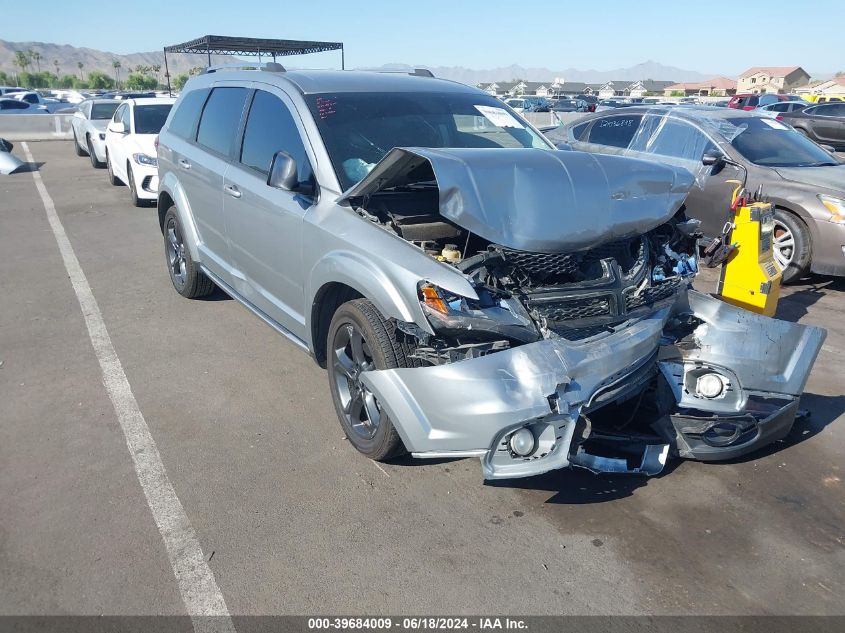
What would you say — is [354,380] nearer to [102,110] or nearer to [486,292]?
[486,292]

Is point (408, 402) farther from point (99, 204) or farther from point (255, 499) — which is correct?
point (99, 204)

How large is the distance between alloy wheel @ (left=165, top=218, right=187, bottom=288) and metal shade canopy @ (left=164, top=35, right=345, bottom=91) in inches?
523

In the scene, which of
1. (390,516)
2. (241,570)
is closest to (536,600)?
(390,516)

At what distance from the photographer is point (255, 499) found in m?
3.36

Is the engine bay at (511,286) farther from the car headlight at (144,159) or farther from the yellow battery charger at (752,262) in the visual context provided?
the car headlight at (144,159)

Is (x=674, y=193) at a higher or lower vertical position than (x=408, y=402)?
higher

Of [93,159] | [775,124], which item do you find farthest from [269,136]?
[93,159]

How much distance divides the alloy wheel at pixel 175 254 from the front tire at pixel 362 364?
2.97 meters

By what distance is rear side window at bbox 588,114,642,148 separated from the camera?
28.7ft

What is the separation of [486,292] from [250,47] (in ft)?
63.4

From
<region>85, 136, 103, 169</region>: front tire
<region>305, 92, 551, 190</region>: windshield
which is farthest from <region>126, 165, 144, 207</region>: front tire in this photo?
<region>305, 92, 551, 190</region>: windshield

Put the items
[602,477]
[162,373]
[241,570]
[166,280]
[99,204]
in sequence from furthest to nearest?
[99,204], [166,280], [162,373], [602,477], [241,570]

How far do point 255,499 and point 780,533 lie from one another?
2.50 meters

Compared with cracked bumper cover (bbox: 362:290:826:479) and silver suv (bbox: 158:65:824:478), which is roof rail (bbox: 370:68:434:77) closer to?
silver suv (bbox: 158:65:824:478)
